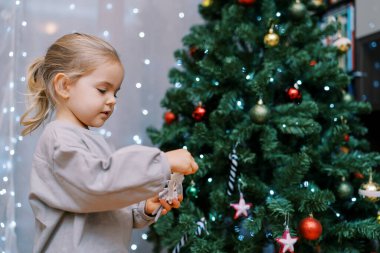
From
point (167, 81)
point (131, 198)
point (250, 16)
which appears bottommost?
point (131, 198)

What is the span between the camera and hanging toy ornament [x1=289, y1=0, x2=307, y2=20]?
161 centimetres

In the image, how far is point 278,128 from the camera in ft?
5.00

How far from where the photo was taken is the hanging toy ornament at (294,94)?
5.02 feet

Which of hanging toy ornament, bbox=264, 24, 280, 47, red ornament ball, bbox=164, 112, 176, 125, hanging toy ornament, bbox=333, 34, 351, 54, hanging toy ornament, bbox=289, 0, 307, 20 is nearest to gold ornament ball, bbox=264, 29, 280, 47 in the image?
hanging toy ornament, bbox=264, 24, 280, 47

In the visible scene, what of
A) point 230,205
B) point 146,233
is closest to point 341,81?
point 230,205

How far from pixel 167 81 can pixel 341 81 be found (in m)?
0.72

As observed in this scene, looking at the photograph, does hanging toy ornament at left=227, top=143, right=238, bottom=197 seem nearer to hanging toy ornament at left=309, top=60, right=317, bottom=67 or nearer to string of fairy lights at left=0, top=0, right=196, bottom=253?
hanging toy ornament at left=309, top=60, right=317, bottom=67

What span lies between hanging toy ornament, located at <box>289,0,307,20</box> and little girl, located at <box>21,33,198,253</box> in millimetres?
883

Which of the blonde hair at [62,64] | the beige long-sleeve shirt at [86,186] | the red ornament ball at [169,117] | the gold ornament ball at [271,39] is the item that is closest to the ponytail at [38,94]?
the blonde hair at [62,64]

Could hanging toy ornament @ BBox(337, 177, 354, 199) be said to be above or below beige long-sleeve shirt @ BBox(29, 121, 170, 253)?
below

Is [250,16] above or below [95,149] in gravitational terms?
above

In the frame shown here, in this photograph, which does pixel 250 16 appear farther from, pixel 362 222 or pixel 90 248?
pixel 90 248

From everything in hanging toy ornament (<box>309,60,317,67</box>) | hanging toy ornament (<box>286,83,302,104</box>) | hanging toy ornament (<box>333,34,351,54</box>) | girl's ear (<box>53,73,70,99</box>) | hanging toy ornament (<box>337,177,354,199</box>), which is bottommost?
hanging toy ornament (<box>337,177,354,199</box>)

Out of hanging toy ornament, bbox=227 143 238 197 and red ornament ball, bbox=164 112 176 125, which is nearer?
hanging toy ornament, bbox=227 143 238 197
